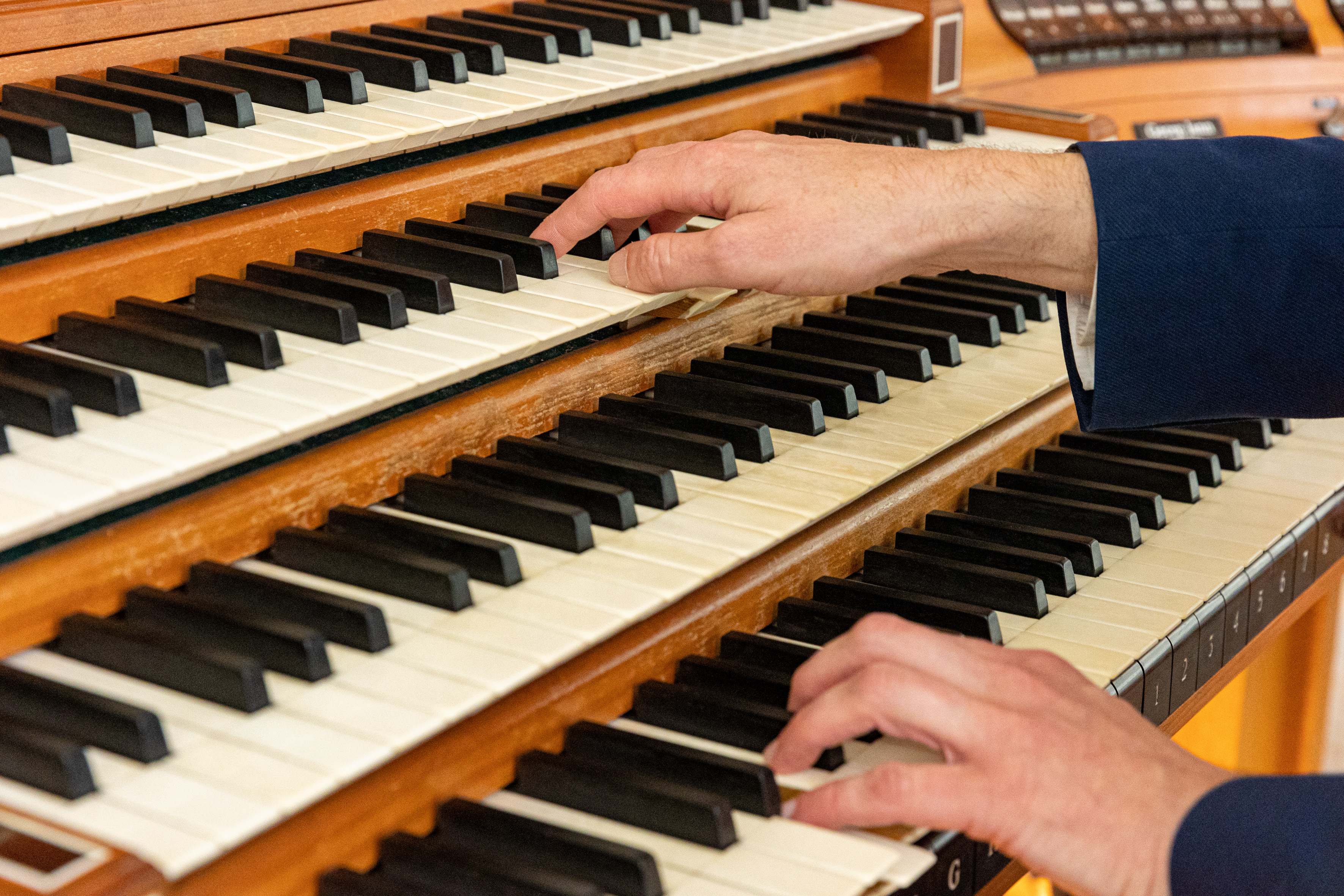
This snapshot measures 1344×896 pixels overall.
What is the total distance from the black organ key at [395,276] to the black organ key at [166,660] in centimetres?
43

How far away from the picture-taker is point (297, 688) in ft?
3.58

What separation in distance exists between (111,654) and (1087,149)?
1042 mm

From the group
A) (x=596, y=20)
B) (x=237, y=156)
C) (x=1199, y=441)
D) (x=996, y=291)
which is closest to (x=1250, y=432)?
(x=1199, y=441)

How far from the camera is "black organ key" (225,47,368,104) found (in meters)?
1.59

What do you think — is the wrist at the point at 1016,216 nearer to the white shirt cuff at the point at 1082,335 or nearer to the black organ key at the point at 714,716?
the white shirt cuff at the point at 1082,335

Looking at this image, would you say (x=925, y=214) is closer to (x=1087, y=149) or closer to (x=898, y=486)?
(x=1087, y=149)

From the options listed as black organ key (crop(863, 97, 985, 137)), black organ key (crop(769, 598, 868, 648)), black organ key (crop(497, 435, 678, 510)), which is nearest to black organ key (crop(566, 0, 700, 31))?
black organ key (crop(863, 97, 985, 137))

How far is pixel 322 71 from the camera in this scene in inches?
63.4

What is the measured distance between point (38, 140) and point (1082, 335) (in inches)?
40.6

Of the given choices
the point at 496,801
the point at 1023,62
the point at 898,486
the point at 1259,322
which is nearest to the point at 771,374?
the point at 898,486

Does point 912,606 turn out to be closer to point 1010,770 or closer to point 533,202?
point 1010,770

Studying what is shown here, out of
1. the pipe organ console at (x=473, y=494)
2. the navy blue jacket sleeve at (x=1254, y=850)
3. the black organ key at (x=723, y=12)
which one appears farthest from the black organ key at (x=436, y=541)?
the black organ key at (x=723, y=12)

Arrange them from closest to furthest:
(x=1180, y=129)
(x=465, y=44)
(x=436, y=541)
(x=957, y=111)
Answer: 1. (x=436, y=541)
2. (x=465, y=44)
3. (x=957, y=111)
4. (x=1180, y=129)

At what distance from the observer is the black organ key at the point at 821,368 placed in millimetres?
1688
